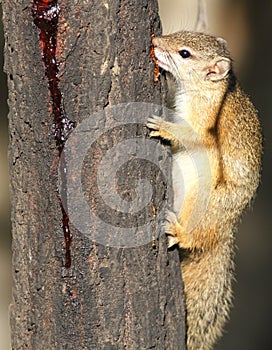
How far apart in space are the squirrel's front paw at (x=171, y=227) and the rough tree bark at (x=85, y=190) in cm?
11

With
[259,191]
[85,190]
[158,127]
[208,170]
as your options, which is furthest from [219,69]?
[259,191]

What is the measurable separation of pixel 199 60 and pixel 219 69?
97mm

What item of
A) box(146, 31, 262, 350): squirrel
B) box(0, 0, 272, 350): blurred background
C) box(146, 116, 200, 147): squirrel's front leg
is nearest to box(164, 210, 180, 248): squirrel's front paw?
box(146, 31, 262, 350): squirrel

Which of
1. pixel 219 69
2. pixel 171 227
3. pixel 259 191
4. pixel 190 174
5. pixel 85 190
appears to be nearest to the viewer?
pixel 85 190

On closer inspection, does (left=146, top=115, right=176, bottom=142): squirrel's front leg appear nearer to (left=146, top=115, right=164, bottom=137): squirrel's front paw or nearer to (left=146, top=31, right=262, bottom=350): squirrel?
(left=146, top=115, right=164, bottom=137): squirrel's front paw

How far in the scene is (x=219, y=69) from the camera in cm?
352

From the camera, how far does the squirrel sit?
11.2 ft

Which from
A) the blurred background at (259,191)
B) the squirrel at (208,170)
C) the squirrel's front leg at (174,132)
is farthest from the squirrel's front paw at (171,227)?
the blurred background at (259,191)

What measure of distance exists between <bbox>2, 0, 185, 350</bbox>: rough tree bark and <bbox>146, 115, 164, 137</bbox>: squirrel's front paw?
0.07m

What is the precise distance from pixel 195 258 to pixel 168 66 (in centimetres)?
90

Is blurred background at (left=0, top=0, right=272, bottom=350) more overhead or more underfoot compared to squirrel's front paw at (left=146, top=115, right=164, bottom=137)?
more underfoot

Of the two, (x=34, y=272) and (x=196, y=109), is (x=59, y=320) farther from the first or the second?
(x=196, y=109)

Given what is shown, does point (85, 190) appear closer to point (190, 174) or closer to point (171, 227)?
point (171, 227)

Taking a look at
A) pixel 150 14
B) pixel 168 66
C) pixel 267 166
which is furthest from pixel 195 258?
pixel 267 166
